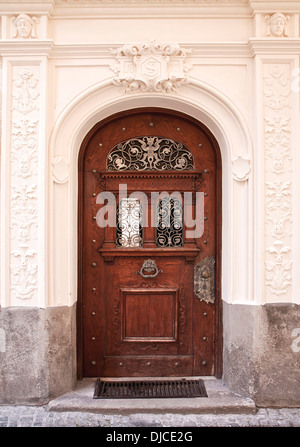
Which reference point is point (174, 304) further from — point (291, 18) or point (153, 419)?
point (291, 18)

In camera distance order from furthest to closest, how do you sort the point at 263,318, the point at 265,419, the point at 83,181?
the point at 83,181 → the point at 263,318 → the point at 265,419

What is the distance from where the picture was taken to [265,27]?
3039mm

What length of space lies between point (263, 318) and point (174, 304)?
89 cm

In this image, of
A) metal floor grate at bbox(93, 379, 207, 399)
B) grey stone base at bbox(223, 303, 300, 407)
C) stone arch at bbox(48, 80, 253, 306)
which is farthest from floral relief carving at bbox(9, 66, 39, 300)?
grey stone base at bbox(223, 303, 300, 407)

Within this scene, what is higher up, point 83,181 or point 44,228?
point 83,181

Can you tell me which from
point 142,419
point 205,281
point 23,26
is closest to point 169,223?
point 205,281

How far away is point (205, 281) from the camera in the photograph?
3432mm

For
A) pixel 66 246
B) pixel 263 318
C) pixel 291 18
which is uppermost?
pixel 291 18

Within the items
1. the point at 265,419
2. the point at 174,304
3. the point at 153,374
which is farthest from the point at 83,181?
the point at 265,419

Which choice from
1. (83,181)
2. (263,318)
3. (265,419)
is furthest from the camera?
(83,181)

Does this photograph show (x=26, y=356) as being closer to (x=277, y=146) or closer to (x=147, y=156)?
(x=147, y=156)

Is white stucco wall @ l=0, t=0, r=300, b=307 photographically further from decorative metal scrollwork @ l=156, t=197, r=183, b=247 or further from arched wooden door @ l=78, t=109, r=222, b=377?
decorative metal scrollwork @ l=156, t=197, r=183, b=247

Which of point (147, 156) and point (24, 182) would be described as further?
point (147, 156)

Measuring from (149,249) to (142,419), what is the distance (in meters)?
1.54
